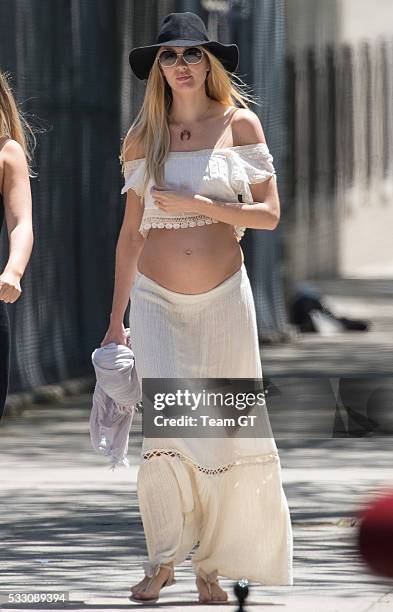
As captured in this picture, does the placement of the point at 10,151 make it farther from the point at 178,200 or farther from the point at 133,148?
the point at 133,148

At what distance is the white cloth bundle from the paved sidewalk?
1.70ft

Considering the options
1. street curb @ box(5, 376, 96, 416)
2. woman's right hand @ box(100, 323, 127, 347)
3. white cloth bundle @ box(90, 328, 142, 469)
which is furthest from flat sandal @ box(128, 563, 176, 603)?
A: street curb @ box(5, 376, 96, 416)

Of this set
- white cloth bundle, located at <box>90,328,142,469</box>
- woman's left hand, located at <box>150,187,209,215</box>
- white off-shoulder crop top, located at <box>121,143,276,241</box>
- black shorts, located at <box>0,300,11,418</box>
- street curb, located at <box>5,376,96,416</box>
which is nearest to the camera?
black shorts, located at <box>0,300,11,418</box>

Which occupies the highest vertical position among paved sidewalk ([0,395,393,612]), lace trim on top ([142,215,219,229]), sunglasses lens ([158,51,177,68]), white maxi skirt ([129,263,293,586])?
sunglasses lens ([158,51,177,68])

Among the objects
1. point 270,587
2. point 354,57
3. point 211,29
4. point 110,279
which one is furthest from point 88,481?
point 354,57

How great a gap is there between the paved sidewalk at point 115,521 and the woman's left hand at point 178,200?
1.13m

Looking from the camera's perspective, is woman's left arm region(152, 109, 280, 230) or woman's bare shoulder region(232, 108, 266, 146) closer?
woman's left arm region(152, 109, 280, 230)

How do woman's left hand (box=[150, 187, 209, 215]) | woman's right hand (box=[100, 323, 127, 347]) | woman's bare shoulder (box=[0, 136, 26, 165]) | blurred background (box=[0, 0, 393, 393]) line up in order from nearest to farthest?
woman's bare shoulder (box=[0, 136, 26, 165]), woman's left hand (box=[150, 187, 209, 215]), woman's right hand (box=[100, 323, 127, 347]), blurred background (box=[0, 0, 393, 393])

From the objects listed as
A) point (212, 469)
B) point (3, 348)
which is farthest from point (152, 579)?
point (3, 348)

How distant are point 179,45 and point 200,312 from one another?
2.91 feet

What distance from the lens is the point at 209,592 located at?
19.0 ft

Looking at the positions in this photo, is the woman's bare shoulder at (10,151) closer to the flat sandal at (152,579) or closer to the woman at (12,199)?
the woman at (12,199)

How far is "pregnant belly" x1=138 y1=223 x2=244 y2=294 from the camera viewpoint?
5.80m

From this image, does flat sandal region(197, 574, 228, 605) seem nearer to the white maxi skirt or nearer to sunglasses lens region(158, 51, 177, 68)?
the white maxi skirt
